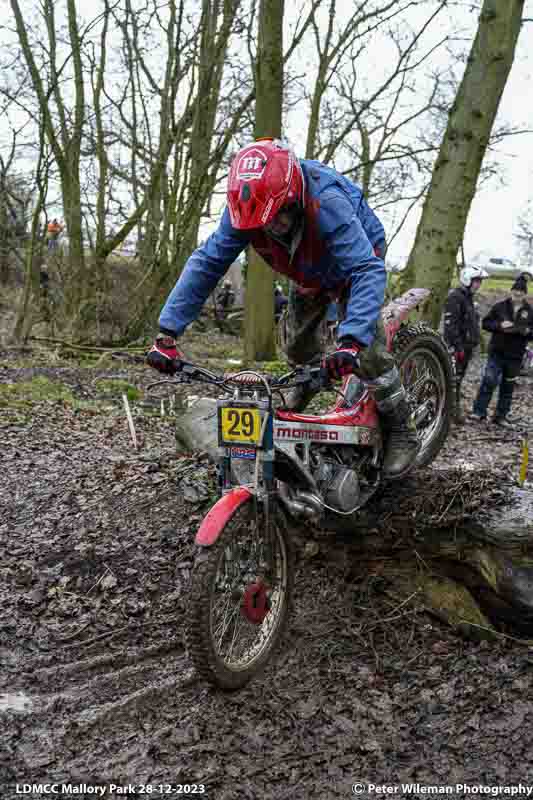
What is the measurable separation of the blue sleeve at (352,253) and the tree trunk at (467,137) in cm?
420

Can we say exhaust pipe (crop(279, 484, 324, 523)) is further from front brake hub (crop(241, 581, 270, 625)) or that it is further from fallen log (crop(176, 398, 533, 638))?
fallen log (crop(176, 398, 533, 638))

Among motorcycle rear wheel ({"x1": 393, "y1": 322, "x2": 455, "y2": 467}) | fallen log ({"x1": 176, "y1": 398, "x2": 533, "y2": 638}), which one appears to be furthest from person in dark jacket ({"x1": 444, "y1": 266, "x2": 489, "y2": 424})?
fallen log ({"x1": 176, "y1": 398, "x2": 533, "y2": 638})

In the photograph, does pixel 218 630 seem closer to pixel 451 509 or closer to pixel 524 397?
pixel 451 509

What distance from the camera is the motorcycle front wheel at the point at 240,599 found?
10.1ft

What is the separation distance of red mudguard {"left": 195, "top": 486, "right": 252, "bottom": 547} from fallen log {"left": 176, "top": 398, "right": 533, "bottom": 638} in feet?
4.13

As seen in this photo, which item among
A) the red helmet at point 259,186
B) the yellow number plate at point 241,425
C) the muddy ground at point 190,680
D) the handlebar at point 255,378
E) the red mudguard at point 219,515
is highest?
the red helmet at point 259,186

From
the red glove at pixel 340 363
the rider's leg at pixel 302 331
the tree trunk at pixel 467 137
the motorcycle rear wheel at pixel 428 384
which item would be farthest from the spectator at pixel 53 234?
the red glove at pixel 340 363

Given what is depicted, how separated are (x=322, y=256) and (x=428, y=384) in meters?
1.65

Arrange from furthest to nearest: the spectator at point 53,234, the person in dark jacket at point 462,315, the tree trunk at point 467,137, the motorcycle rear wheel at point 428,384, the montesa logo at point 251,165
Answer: the spectator at point 53,234 < the person in dark jacket at point 462,315 < the tree trunk at point 467,137 < the motorcycle rear wheel at point 428,384 < the montesa logo at point 251,165

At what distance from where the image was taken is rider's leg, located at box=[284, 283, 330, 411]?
435 centimetres

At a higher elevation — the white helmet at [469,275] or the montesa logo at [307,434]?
the white helmet at [469,275]

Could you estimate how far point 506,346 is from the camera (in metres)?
10.1

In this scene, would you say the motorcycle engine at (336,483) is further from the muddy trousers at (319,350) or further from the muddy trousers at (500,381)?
the muddy trousers at (500,381)

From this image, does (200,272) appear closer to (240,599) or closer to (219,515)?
(219,515)
